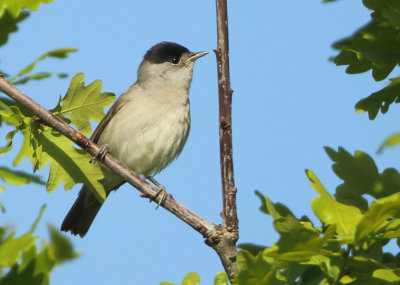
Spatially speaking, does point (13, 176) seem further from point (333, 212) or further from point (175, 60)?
point (175, 60)

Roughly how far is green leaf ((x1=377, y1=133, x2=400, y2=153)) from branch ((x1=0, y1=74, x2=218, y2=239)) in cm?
145

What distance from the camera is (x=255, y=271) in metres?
2.09

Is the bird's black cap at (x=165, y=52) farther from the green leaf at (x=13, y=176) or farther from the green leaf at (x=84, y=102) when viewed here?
the green leaf at (x=13, y=176)

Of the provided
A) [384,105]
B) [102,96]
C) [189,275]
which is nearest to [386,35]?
[384,105]

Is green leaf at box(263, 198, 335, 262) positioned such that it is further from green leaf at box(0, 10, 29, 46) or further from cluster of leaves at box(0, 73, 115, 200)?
green leaf at box(0, 10, 29, 46)

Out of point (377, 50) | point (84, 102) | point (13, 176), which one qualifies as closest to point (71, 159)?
point (84, 102)

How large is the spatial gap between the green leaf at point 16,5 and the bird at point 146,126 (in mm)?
2838

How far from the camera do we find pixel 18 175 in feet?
7.48

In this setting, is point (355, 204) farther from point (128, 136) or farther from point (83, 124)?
point (128, 136)

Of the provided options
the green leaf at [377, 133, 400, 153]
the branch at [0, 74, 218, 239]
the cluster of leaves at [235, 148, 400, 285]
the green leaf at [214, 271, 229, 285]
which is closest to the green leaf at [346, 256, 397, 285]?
the cluster of leaves at [235, 148, 400, 285]

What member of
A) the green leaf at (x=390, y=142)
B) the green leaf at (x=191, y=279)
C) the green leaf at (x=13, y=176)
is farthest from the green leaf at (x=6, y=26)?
the green leaf at (x=390, y=142)

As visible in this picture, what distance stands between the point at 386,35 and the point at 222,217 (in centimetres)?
110

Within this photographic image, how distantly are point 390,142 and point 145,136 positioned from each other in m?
4.45

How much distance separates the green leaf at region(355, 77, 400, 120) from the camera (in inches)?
113
